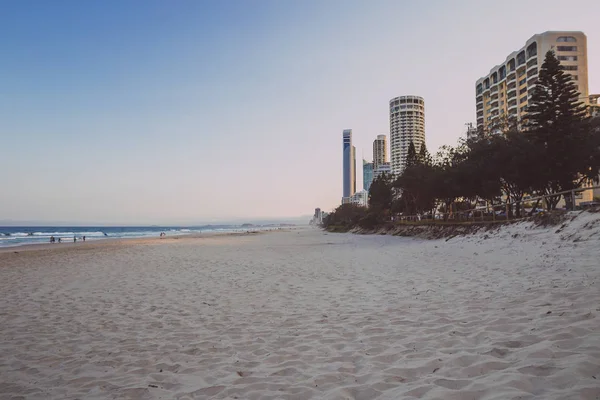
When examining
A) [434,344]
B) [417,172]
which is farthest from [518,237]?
[417,172]

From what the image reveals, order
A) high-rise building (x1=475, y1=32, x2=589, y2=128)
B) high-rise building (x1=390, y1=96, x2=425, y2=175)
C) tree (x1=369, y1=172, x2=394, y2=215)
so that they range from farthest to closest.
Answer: high-rise building (x1=390, y1=96, x2=425, y2=175) → tree (x1=369, y1=172, x2=394, y2=215) → high-rise building (x1=475, y1=32, x2=589, y2=128)

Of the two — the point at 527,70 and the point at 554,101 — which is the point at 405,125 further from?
the point at 554,101

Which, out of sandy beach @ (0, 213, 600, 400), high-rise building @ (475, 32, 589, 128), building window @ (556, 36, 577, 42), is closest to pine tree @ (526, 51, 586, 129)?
sandy beach @ (0, 213, 600, 400)

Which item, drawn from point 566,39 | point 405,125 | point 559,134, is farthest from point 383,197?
point 405,125

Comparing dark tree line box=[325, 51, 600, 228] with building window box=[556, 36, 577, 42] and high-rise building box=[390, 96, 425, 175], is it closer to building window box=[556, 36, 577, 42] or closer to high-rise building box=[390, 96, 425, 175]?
building window box=[556, 36, 577, 42]

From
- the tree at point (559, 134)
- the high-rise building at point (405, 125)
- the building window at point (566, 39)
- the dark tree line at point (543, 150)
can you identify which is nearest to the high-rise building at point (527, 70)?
the building window at point (566, 39)

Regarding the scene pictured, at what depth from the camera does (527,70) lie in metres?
77.0

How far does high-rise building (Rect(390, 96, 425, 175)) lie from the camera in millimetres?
187250

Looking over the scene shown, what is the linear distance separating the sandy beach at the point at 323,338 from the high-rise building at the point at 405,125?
18445 cm

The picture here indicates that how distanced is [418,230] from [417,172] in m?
15.8

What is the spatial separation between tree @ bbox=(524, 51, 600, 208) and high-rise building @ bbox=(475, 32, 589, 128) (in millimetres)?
35620

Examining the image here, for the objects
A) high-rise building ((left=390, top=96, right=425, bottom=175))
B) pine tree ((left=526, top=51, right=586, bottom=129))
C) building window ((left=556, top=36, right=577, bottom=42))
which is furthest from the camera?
high-rise building ((left=390, top=96, right=425, bottom=175))

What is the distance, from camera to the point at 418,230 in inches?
1358

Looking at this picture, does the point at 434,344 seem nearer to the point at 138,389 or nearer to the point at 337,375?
the point at 337,375
